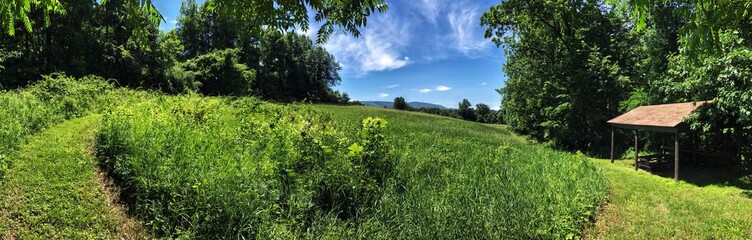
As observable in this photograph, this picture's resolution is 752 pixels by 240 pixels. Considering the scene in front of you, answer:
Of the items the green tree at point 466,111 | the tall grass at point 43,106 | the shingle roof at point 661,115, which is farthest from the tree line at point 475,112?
the tall grass at point 43,106

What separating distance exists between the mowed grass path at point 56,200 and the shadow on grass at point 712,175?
1469 centimetres

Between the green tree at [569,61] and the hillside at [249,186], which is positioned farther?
the green tree at [569,61]

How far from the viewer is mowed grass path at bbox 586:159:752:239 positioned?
21.5 feet

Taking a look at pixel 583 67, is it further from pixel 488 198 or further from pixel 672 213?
pixel 488 198

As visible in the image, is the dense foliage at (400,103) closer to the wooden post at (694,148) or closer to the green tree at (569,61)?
the green tree at (569,61)

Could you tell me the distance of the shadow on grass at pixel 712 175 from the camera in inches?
446

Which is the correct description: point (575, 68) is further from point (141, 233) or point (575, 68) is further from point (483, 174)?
point (141, 233)

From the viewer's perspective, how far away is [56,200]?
16.0ft

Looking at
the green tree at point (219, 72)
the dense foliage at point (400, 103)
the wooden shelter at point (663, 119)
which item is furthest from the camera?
the dense foliage at point (400, 103)

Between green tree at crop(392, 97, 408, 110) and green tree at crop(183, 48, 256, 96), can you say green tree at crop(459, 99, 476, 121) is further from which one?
green tree at crop(183, 48, 256, 96)

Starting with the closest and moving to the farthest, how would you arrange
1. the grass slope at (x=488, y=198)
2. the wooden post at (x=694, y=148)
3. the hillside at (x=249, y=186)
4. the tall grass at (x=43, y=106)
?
1. the hillside at (x=249, y=186)
2. the grass slope at (x=488, y=198)
3. the tall grass at (x=43, y=106)
4. the wooden post at (x=694, y=148)

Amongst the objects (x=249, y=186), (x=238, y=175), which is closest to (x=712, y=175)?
(x=249, y=186)

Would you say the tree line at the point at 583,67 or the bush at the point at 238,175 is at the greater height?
the tree line at the point at 583,67

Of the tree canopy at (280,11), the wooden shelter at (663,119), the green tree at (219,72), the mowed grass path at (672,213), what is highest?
the green tree at (219,72)
